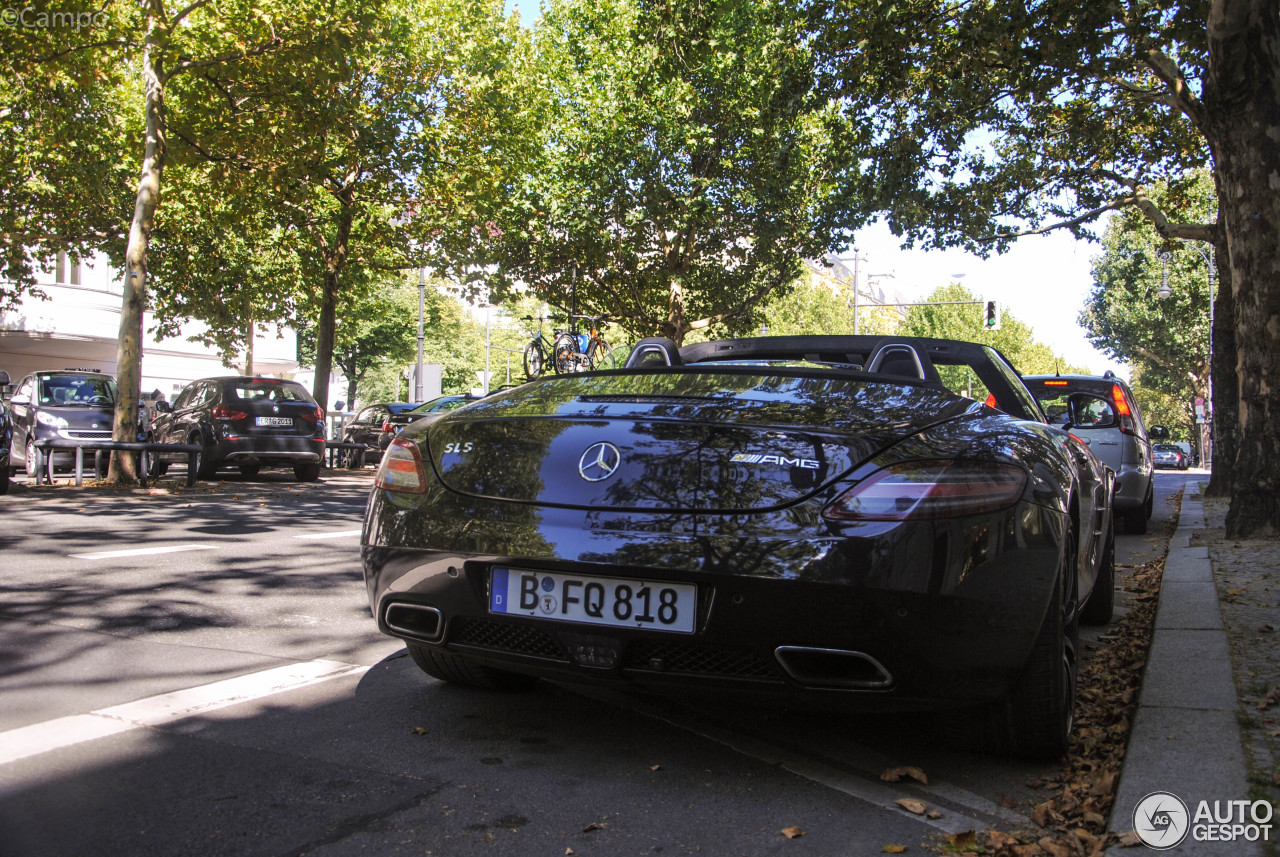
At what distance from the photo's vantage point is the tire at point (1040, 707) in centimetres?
317

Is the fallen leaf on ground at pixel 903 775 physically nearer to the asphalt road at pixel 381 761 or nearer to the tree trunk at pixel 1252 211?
the asphalt road at pixel 381 761

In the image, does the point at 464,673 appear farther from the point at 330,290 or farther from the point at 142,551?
the point at 330,290

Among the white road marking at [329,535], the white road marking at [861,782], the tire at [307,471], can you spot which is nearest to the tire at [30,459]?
the tire at [307,471]

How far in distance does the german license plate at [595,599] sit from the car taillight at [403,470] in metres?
0.47

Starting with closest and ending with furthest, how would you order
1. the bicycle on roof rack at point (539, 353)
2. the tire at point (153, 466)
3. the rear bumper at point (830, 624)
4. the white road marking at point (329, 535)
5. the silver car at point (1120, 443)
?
the rear bumper at point (830, 624) → the white road marking at point (329, 535) → the silver car at point (1120, 443) → the tire at point (153, 466) → the bicycle on roof rack at point (539, 353)

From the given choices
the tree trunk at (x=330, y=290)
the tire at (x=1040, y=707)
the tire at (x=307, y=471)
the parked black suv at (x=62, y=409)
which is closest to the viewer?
the tire at (x=1040, y=707)

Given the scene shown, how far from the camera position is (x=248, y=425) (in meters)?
16.6

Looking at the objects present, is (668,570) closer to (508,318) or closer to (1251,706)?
(1251,706)

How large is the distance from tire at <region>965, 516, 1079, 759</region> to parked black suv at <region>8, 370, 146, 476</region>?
16.4 meters

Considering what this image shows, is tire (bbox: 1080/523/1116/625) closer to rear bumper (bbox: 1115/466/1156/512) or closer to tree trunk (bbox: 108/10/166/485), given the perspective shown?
rear bumper (bbox: 1115/466/1156/512)

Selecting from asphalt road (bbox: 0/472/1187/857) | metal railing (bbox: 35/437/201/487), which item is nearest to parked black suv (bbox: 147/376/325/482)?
metal railing (bbox: 35/437/201/487)

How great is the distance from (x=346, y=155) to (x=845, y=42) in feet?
41.6

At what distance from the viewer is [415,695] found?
13.2ft

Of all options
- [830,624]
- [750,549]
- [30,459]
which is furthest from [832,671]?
[30,459]
